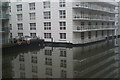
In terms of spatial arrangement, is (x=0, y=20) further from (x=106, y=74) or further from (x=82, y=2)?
(x=106, y=74)

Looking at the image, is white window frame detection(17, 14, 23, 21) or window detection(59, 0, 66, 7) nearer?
window detection(59, 0, 66, 7)

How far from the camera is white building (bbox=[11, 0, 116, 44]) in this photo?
20.1 meters

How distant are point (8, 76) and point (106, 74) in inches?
182

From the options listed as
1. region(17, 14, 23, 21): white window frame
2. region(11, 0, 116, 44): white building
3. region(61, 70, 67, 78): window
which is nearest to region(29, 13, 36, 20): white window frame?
region(11, 0, 116, 44): white building

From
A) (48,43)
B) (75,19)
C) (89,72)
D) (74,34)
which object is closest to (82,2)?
(75,19)

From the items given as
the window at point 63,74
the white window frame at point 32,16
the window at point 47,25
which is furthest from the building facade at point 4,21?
the window at point 63,74

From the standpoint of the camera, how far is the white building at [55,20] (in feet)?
66.1

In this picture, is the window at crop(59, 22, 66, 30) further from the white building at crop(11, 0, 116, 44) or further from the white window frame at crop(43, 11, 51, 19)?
the white window frame at crop(43, 11, 51, 19)

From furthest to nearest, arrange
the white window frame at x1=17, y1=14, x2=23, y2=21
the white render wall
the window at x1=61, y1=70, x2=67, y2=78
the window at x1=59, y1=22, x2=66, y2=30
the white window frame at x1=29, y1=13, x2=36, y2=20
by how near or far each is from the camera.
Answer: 1. the white window frame at x1=17, y1=14, x2=23, y2=21
2. the white window frame at x1=29, y1=13, x2=36, y2=20
3. the window at x1=59, y1=22, x2=66, y2=30
4. the white render wall
5. the window at x1=61, y1=70, x2=67, y2=78

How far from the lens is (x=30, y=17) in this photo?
22781 mm

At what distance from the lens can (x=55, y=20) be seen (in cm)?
2098

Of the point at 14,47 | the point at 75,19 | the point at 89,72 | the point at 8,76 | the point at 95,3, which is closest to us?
the point at 8,76

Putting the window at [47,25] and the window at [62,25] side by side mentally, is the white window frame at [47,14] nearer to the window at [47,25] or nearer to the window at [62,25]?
the window at [47,25]

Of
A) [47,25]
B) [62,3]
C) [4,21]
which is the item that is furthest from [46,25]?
[4,21]
